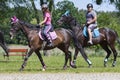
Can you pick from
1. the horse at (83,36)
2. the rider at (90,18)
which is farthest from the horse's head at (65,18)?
the rider at (90,18)

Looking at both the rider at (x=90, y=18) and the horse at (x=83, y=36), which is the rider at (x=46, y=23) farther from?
the rider at (x=90, y=18)

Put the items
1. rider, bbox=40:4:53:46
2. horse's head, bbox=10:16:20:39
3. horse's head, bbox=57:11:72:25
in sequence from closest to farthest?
rider, bbox=40:4:53:46 < horse's head, bbox=10:16:20:39 < horse's head, bbox=57:11:72:25

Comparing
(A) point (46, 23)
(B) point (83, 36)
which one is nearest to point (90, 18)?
(B) point (83, 36)

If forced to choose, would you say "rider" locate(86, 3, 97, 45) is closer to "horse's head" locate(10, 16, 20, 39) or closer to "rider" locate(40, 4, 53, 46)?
"rider" locate(40, 4, 53, 46)

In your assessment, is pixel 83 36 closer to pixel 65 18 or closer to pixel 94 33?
pixel 94 33

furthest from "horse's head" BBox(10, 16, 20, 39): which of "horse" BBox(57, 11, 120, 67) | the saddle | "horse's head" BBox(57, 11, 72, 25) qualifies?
the saddle

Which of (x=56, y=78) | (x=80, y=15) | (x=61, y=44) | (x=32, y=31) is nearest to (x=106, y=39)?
(x=61, y=44)

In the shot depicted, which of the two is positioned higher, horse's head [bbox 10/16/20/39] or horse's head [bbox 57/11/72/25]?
horse's head [bbox 10/16/20/39]

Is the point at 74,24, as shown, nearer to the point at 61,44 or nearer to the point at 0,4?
the point at 61,44

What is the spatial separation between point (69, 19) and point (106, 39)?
9.31 ft

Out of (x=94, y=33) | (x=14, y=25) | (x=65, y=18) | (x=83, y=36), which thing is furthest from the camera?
(x=94, y=33)

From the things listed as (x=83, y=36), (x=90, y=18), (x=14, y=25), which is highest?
(x=14, y=25)

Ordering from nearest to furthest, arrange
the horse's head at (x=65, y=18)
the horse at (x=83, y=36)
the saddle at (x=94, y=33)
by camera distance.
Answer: the horse's head at (x=65, y=18) → the horse at (x=83, y=36) → the saddle at (x=94, y=33)

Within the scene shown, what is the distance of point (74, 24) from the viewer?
23.5 m
